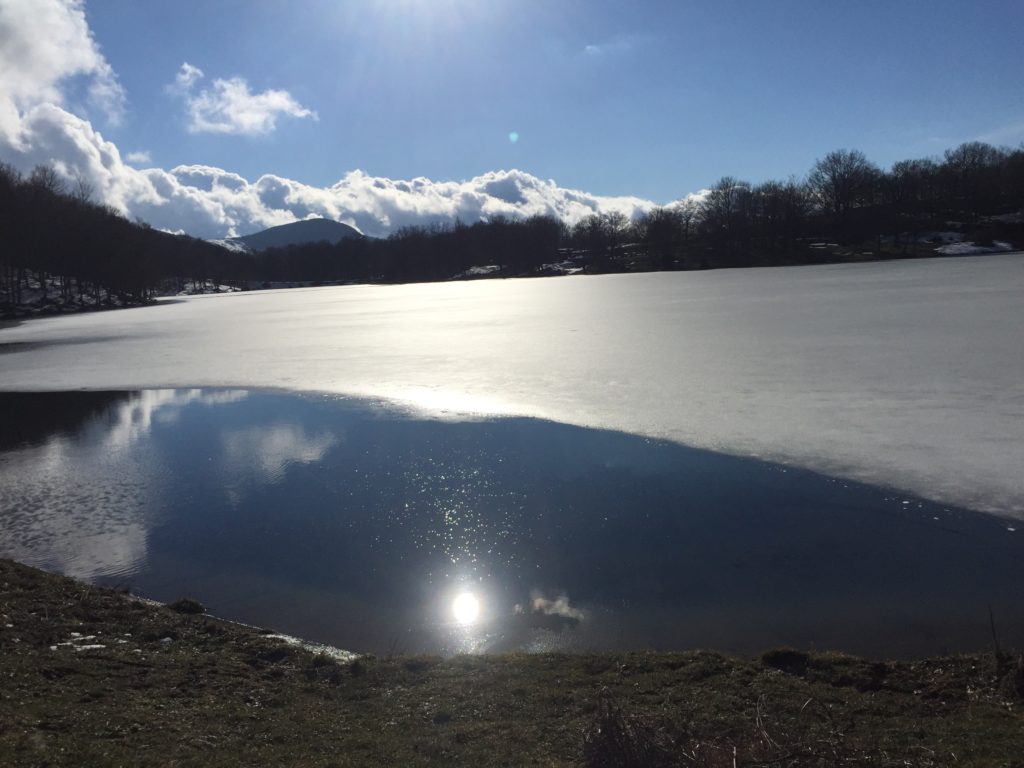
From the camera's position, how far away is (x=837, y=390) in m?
12.9

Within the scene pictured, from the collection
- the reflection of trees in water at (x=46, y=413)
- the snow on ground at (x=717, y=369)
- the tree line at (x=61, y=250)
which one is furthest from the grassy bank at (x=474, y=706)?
the tree line at (x=61, y=250)

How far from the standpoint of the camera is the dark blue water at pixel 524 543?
5.81m

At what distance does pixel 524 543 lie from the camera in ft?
24.8

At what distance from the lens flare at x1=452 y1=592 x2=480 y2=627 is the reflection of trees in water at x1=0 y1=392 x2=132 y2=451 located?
40.4 ft

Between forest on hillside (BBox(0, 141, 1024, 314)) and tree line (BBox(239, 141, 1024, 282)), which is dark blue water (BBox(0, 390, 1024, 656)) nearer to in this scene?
forest on hillside (BBox(0, 141, 1024, 314))

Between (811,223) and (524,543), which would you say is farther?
(811,223)

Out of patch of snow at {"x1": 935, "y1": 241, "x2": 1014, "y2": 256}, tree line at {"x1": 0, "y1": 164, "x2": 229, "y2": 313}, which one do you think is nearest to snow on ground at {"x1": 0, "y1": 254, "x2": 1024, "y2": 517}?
tree line at {"x1": 0, "y1": 164, "x2": 229, "y2": 313}

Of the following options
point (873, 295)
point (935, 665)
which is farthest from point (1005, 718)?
point (873, 295)

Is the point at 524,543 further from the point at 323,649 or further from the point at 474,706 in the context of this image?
the point at 474,706

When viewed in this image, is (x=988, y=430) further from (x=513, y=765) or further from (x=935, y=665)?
(x=513, y=765)

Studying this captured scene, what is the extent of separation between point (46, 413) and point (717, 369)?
57.0 ft

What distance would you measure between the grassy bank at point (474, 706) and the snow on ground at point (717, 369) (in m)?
4.48

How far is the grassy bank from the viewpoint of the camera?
344 centimetres

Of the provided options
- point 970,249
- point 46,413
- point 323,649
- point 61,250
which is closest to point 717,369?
point 323,649
